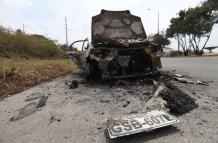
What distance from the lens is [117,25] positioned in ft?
30.8

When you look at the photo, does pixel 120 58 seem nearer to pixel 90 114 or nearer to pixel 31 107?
pixel 31 107

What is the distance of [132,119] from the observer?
4059 mm

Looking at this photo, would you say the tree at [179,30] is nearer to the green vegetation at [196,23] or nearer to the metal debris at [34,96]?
the green vegetation at [196,23]

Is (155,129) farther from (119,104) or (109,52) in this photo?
(109,52)

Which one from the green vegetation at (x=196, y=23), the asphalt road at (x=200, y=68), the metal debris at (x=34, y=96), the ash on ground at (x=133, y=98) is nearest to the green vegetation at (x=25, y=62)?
the metal debris at (x=34, y=96)

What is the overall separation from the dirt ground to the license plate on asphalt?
2.7 inches

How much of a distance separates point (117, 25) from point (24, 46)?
8.35 meters

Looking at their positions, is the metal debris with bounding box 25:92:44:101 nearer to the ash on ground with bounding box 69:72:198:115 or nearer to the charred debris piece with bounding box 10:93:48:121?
the charred debris piece with bounding box 10:93:48:121

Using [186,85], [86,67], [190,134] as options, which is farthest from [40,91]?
[190,134]

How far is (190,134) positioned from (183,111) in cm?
97

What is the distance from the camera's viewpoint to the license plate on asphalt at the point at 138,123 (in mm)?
3707

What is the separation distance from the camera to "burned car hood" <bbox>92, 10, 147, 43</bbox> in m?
9.17

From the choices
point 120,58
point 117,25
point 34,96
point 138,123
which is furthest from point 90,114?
point 117,25

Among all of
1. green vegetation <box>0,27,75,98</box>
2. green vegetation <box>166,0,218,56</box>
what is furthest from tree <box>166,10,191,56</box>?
green vegetation <box>0,27,75,98</box>
